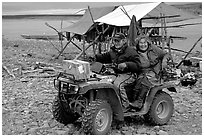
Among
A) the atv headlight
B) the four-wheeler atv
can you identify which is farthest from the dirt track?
the atv headlight

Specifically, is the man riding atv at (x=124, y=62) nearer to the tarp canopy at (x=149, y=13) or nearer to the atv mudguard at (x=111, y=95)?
the atv mudguard at (x=111, y=95)

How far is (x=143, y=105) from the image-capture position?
239 inches

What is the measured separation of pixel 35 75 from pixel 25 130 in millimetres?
5043

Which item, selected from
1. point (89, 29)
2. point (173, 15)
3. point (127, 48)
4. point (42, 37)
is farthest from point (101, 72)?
point (42, 37)

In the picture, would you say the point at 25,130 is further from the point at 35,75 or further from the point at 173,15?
the point at 173,15

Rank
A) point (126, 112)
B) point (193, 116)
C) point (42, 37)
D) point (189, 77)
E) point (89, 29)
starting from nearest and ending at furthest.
A: point (126, 112), point (193, 116), point (189, 77), point (89, 29), point (42, 37)

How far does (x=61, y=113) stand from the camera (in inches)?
242

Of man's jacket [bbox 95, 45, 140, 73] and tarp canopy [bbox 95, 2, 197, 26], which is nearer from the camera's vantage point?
man's jacket [bbox 95, 45, 140, 73]

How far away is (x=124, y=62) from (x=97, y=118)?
1.04 meters

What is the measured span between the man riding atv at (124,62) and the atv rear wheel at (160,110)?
0.38 metres

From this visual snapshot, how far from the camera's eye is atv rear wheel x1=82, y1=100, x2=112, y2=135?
5406 mm

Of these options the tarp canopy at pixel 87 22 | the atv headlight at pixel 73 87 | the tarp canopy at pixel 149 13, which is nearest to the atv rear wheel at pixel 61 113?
the atv headlight at pixel 73 87

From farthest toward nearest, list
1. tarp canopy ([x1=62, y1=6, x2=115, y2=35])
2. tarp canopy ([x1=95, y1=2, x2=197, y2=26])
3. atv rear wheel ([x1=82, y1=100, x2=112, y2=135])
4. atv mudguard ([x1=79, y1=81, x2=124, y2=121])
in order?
tarp canopy ([x1=62, y1=6, x2=115, y2=35]) < tarp canopy ([x1=95, y1=2, x2=197, y2=26]) < atv mudguard ([x1=79, y1=81, x2=124, y2=121]) < atv rear wheel ([x1=82, y1=100, x2=112, y2=135])

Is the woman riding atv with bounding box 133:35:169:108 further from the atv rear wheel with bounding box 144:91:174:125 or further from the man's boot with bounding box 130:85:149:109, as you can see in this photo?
the atv rear wheel with bounding box 144:91:174:125
